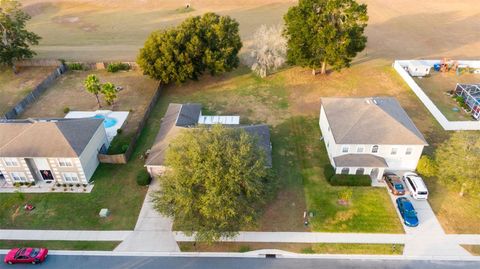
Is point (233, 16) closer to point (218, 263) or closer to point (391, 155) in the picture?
point (391, 155)

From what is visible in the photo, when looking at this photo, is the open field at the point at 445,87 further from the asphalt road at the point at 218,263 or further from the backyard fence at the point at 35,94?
the backyard fence at the point at 35,94

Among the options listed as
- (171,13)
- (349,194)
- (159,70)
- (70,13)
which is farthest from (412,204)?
(70,13)

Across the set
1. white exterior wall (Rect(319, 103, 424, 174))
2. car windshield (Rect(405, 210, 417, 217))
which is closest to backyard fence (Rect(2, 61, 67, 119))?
white exterior wall (Rect(319, 103, 424, 174))

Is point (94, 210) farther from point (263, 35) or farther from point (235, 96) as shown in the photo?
point (263, 35)

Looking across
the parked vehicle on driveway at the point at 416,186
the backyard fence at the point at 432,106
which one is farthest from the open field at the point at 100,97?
the backyard fence at the point at 432,106

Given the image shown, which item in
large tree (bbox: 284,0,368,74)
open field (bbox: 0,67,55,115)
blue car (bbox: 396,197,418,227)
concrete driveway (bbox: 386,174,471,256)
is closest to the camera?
concrete driveway (bbox: 386,174,471,256)

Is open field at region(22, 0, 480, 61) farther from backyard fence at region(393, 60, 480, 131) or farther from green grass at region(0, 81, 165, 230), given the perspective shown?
green grass at region(0, 81, 165, 230)
